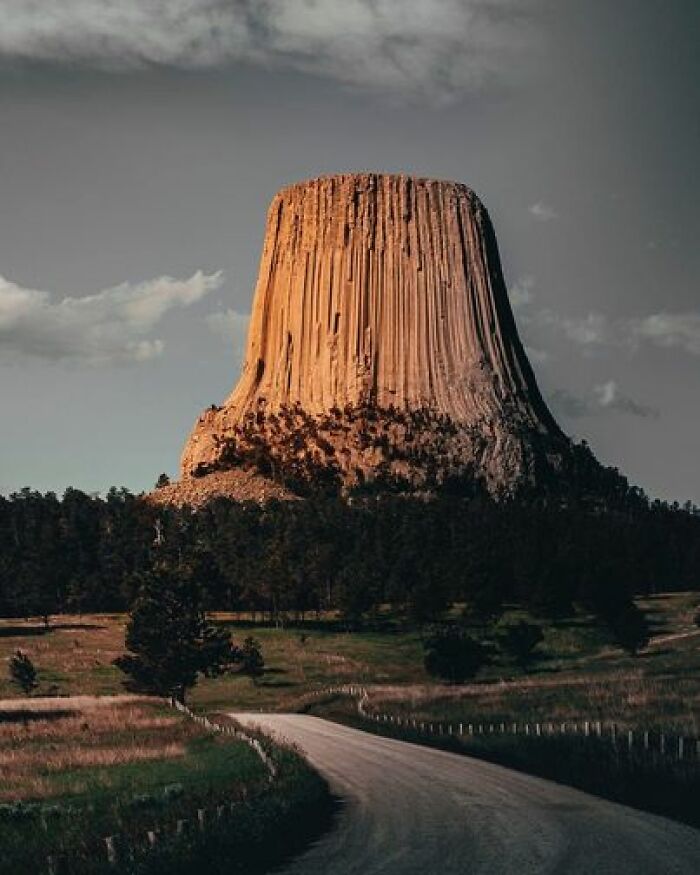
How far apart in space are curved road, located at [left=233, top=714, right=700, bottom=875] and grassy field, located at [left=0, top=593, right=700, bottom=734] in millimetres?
11147

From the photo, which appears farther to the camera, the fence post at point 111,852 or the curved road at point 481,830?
the curved road at point 481,830

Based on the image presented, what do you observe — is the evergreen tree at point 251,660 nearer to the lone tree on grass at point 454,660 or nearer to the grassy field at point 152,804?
the lone tree on grass at point 454,660

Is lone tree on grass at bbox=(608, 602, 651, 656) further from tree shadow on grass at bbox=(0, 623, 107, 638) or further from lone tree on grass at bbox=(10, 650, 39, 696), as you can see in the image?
tree shadow on grass at bbox=(0, 623, 107, 638)

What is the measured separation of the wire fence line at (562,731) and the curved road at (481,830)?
3.47m

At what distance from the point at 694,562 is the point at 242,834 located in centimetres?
14211

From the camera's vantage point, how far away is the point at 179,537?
132 meters

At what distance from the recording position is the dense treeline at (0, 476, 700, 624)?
112688mm

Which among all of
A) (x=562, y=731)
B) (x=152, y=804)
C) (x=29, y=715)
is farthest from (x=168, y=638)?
(x=152, y=804)

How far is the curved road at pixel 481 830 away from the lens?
64.1 feet

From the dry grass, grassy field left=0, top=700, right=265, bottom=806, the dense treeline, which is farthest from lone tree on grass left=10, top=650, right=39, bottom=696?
the dense treeline

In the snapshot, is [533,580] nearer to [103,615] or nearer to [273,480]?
[103,615]

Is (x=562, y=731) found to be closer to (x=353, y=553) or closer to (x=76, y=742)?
(x=76, y=742)

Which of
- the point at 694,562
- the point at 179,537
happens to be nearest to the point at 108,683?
the point at 179,537

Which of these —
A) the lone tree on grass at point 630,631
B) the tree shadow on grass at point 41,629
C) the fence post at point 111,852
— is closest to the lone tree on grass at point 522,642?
the lone tree on grass at point 630,631
